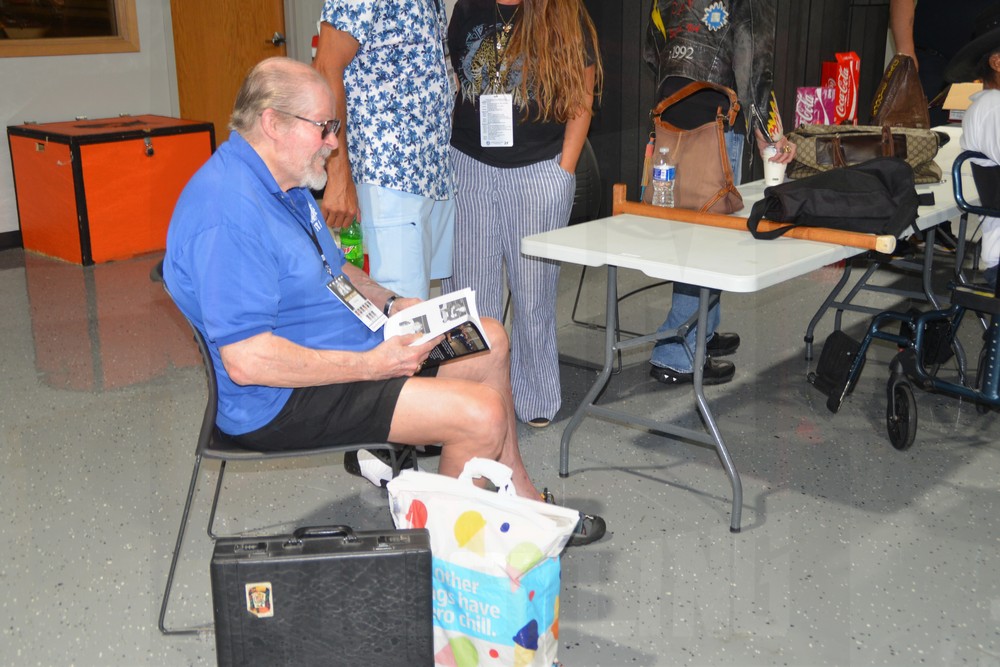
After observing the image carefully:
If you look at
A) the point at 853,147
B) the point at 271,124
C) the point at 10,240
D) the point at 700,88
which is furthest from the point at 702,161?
the point at 10,240

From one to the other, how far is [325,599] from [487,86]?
1.72 m

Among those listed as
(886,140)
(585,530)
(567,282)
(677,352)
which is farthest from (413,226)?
(567,282)

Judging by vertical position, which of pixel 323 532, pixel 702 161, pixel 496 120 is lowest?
pixel 323 532

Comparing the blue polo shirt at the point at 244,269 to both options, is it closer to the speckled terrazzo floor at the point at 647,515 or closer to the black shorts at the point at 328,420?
the black shorts at the point at 328,420

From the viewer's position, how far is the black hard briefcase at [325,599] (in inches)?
67.5

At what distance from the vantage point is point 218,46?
20.8ft

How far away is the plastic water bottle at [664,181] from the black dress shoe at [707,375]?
83cm

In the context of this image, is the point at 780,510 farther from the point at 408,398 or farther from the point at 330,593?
the point at 330,593

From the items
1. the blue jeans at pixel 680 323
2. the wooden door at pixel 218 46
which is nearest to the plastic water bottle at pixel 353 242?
the blue jeans at pixel 680 323

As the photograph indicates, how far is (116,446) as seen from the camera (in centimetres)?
309

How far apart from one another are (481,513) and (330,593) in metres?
0.30

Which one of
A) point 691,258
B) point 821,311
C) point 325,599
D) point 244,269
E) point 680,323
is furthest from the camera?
point 821,311

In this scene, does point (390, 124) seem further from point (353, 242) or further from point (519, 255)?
point (519, 255)

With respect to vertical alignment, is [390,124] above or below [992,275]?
above
